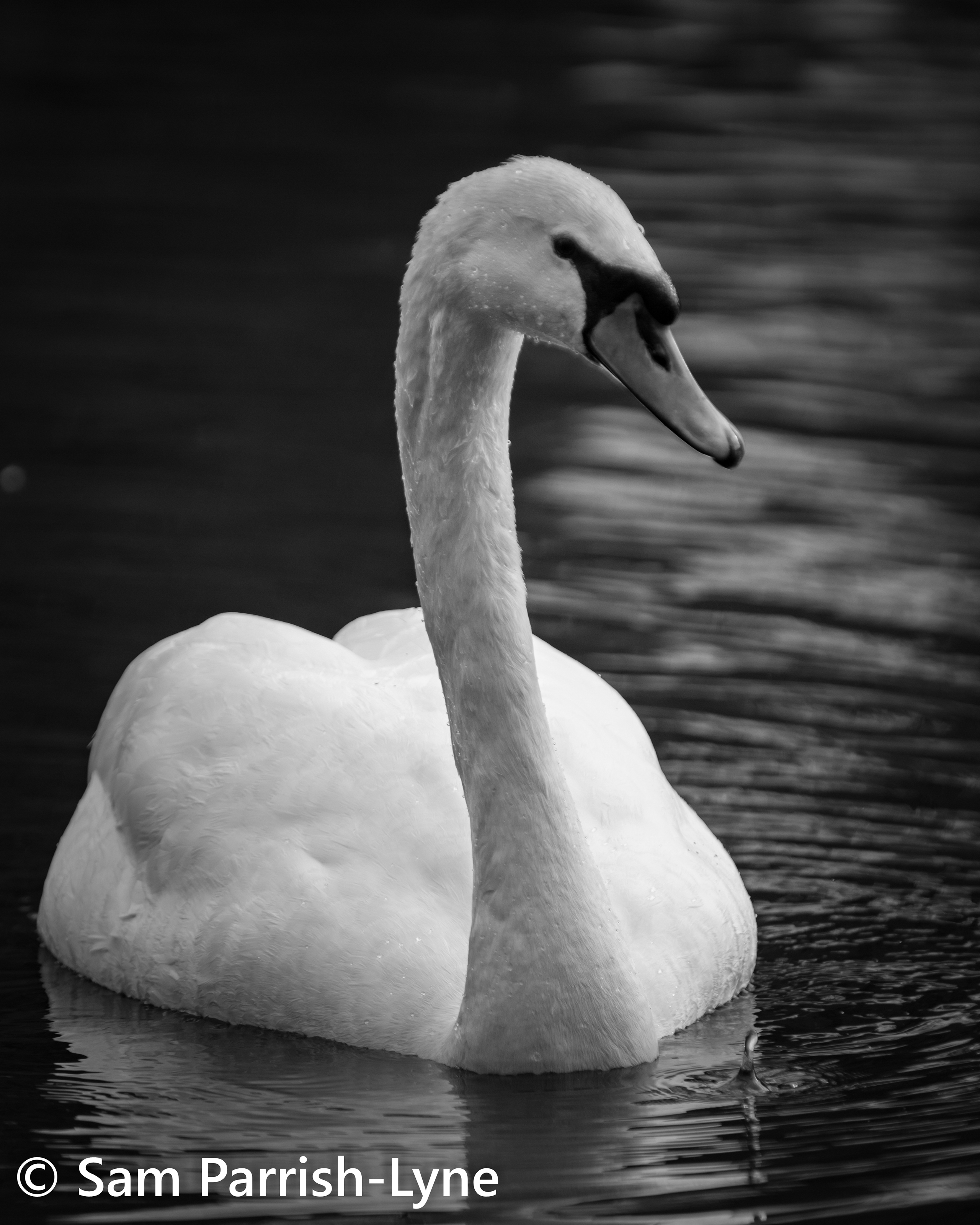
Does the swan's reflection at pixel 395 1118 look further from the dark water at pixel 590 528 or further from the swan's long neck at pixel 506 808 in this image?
the swan's long neck at pixel 506 808

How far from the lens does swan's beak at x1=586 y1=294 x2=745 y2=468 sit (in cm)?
608

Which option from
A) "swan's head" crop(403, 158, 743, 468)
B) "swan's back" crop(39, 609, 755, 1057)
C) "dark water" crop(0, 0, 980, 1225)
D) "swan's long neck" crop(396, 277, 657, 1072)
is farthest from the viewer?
"swan's back" crop(39, 609, 755, 1057)

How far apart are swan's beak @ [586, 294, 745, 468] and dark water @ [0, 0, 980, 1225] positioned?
1854mm

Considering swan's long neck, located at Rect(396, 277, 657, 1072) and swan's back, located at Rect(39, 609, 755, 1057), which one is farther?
swan's back, located at Rect(39, 609, 755, 1057)

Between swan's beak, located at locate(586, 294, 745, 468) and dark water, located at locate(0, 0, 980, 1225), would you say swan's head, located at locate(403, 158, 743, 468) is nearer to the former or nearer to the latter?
swan's beak, located at locate(586, 294, 745, 468)

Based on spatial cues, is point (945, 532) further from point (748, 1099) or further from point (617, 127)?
point (617, 127)

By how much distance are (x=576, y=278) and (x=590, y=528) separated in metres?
6.36

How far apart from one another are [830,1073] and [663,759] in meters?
2.87

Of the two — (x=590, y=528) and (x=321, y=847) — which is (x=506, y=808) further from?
(x=590, y=528)

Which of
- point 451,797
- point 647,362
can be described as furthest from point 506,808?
point 647,362

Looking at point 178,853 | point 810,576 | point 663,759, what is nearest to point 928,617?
point 810,576

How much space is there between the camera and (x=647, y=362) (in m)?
6.12

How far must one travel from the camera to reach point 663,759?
9.69m

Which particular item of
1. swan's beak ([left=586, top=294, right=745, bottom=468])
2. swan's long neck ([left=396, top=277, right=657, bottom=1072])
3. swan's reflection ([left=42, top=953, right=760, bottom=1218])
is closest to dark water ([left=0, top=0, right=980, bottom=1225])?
swan's reflection ([left=42, top=953, right=760, bottom=1218])
